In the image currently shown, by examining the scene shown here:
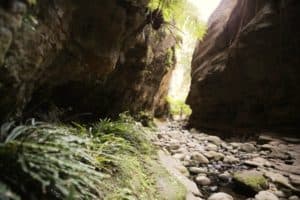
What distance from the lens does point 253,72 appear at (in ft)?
22.8

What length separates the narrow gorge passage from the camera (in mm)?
1724

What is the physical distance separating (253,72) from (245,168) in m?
3.46

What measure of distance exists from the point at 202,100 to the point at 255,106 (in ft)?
7.21

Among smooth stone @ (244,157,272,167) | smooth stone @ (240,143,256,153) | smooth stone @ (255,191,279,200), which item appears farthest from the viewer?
smooth stone @ (240,143,256,153)

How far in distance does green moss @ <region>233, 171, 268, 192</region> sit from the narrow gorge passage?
2 cm

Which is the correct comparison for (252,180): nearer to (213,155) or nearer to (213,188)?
(213,188)

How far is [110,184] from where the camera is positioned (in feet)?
7.40

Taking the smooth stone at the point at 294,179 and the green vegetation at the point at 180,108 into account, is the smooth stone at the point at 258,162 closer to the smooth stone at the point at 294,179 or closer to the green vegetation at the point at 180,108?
the smooth stone at the point at 294,179

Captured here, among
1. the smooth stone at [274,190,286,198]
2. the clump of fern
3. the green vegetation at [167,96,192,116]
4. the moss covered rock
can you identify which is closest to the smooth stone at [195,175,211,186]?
the moss covered rock

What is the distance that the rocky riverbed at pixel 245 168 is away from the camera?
3.32 meters

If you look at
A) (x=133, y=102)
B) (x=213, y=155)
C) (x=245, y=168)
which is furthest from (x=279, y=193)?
(x=133, y=102)

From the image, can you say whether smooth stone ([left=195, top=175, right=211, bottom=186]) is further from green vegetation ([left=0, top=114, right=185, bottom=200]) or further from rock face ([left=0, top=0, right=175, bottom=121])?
rock face ([left=0, top=0, right=175, bottom=121])

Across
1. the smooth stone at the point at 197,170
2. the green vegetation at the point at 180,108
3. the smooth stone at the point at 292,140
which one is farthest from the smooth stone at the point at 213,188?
the green vegetation at the point at 180,108

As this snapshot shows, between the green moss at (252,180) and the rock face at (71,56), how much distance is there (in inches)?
98.1
